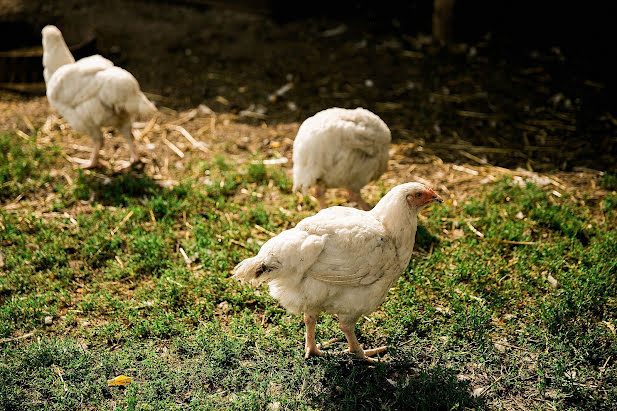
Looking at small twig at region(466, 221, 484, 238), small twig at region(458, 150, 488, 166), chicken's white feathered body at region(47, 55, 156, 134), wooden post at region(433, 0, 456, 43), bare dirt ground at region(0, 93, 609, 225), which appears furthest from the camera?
wooden post at region(433, 0, 456, 43)

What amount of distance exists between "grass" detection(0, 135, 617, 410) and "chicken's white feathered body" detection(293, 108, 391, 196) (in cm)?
64

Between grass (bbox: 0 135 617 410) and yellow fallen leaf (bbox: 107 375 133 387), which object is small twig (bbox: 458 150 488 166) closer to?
grass (bbox: 0 135 617 410)

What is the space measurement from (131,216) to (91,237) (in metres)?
0.48

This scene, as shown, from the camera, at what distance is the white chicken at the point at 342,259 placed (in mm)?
3398

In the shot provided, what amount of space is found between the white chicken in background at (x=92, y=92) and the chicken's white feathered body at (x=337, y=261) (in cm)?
315

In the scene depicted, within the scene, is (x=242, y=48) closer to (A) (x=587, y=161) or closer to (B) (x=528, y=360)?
(A) (x=587, y=161)

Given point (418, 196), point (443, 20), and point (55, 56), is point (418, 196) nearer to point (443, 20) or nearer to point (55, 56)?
point (55, 56)

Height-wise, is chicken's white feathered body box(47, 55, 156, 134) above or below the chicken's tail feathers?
above

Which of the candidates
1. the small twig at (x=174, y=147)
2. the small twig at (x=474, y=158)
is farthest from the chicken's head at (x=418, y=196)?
the small twig at (x=174, y=147)

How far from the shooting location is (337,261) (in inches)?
135

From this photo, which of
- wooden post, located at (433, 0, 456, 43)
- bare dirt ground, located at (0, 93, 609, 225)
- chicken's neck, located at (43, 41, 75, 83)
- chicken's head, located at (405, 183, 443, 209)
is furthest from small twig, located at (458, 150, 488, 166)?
chicken's neck, located at (43, 41, 75, 83)

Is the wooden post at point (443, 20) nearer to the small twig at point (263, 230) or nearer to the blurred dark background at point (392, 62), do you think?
the blurred dark background at point (392, 62)

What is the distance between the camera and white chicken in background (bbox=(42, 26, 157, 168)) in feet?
18.7

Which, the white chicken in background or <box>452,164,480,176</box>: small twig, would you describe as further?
<box>452,164,480,176</box>: small twig
